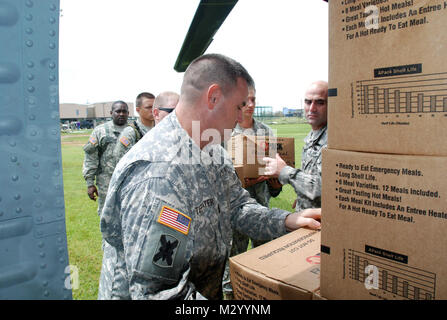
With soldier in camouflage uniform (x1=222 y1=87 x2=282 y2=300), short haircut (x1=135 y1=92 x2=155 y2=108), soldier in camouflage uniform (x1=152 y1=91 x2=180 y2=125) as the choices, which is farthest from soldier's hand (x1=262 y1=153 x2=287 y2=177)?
short haircut (x1=135 y1=92 x2=155 y2=108)

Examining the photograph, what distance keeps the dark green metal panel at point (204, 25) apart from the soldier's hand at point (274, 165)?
3.70 ft

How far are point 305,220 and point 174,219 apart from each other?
756mm

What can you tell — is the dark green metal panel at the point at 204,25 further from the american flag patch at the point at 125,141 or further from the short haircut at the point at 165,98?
the american flag patch at the point at 125,141

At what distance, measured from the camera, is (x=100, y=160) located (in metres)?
5.05

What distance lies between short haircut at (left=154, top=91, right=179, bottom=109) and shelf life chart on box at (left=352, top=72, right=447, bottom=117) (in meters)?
3.20

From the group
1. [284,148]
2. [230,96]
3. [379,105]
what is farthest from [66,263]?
[284,148]

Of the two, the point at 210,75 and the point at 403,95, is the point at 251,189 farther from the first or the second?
the point at 403,95

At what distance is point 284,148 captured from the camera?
9.89 feet

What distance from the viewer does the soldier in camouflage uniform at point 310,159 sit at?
2520 millimetres

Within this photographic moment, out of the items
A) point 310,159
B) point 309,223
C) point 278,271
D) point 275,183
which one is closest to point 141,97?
point 275,183

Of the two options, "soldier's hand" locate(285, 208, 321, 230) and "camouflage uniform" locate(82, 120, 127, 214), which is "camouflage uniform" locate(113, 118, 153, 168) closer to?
"camouflage uniform" locate(82, 120, 127, 214)

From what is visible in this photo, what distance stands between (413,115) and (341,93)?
209 mm

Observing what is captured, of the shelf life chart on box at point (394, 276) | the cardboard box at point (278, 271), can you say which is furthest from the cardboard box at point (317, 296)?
the shelf life chart on box at point (394, 276)

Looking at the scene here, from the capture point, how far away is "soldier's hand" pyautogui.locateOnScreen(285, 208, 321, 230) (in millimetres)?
1562
